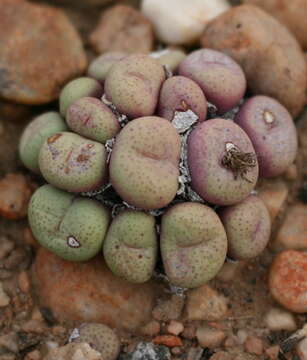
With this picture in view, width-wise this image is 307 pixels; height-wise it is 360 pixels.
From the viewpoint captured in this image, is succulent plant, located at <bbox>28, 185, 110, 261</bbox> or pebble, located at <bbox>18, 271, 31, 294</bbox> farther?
pebble, located at <bbox>18, 271, 31, 294</bbox>

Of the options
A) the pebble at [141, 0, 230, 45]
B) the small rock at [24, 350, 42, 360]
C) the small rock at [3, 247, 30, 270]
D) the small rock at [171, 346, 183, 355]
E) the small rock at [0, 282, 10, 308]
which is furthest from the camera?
the pebble at [141, 0, 230, 45]

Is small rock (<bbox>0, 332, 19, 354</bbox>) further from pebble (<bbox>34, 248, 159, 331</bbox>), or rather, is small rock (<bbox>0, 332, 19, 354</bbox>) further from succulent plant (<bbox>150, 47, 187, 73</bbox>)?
succulent plant (<bbox>150, 47, 187, 73</bbox>)

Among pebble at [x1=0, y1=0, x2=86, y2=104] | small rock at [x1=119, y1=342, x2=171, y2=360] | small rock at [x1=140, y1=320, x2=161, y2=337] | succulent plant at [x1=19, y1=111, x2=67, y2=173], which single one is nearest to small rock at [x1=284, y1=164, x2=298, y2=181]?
small rock at [x1=140, y1=320, x2=161, y2=337]

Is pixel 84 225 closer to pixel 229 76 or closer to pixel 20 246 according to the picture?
pixel 20 246

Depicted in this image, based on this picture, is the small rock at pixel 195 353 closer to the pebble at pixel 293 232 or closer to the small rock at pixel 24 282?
the pebble at pixel 293 232

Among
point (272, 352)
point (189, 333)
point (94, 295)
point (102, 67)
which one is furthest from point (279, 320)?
point (102, 67)

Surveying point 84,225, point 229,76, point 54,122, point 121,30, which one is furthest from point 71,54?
point 84,225
